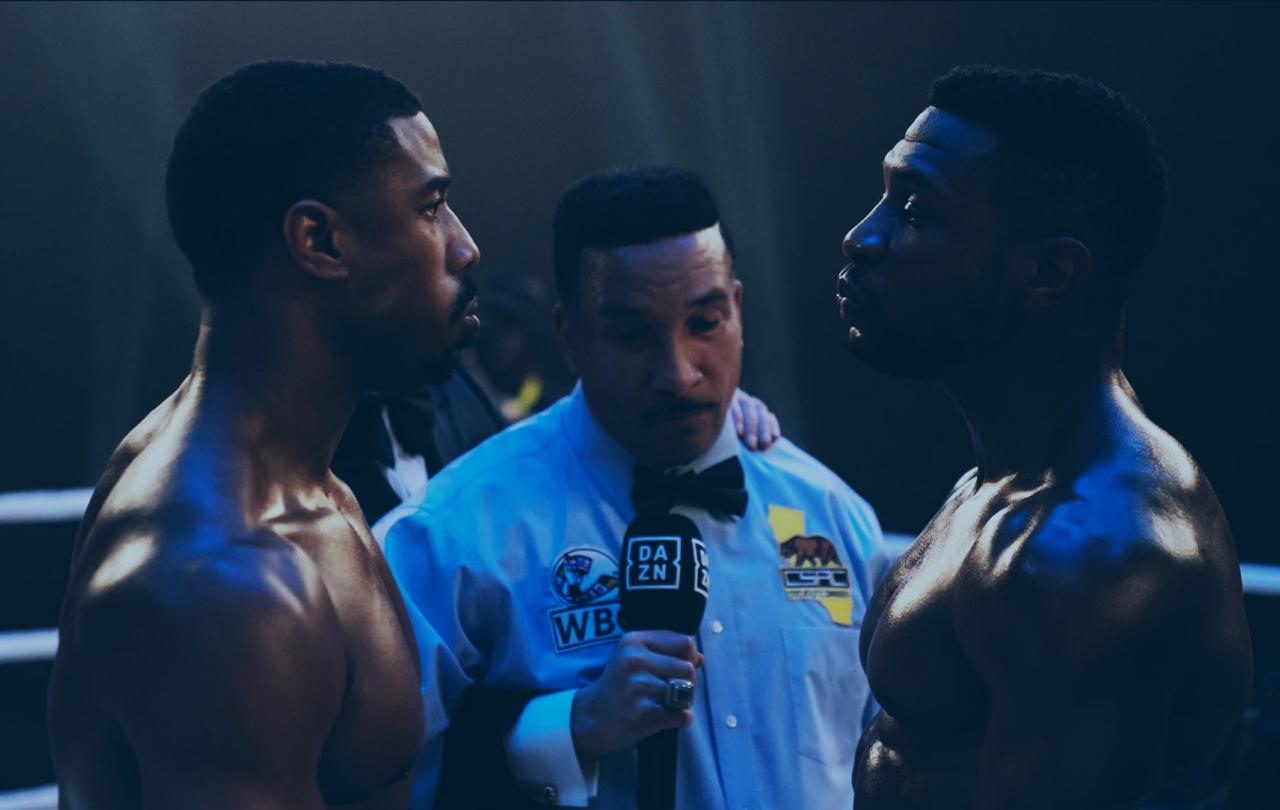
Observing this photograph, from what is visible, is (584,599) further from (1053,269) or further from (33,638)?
(33,638)

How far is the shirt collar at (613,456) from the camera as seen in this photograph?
110 inches

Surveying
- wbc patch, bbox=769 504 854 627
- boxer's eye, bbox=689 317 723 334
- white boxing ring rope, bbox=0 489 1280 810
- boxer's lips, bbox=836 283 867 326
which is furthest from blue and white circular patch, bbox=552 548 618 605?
white boxing ring rope, bbox=0 489 1280 810

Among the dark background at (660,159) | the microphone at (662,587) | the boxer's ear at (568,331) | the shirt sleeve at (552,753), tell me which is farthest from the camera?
the dark background at (660,159)

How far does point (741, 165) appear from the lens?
627 centimetres

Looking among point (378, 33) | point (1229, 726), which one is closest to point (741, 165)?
point (378, 33)

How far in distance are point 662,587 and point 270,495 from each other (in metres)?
0.74

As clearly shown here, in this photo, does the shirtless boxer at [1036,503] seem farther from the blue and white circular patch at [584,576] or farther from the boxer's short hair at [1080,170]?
the blue and white circular patch at [584,576]

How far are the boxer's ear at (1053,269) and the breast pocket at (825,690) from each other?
2.93 feet

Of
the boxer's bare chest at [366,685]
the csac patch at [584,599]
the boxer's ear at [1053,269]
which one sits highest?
the boxer's ear at [1053,269]

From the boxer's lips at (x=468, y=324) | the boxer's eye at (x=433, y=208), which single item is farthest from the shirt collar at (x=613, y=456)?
the boxer's eye at (x=433, y=208)

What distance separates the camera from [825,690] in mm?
2709

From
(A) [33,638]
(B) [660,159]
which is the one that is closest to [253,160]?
(A) [33,638]

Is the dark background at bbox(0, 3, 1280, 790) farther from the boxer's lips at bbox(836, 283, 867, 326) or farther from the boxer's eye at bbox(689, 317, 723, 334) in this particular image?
the boxer's lips at bbox(836, 283, 867, 326)

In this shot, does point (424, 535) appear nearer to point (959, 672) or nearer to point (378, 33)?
point (959, 672)
